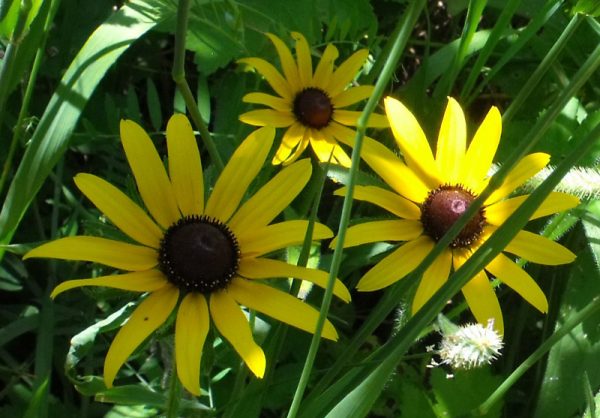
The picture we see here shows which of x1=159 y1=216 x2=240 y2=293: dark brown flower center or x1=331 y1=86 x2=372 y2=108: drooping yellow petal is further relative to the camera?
x1=331 y1=86 x2=372 y2=108: drooping yellow petal

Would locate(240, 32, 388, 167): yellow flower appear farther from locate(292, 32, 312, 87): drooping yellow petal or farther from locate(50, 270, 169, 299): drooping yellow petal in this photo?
locate(50, 270, 169, 299): drooping yellow petal

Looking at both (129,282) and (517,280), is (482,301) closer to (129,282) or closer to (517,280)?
(517,280)

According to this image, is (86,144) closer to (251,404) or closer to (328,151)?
(328,151)

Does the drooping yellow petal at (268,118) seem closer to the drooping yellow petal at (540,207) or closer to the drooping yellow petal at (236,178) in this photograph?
the drooping yellow petal at (236,178)

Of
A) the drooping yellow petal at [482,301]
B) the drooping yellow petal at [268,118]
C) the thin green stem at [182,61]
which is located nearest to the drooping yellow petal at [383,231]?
the drooping yellow petal at [482,301]

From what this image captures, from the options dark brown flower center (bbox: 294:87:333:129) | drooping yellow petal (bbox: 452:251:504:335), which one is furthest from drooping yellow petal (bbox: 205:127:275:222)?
dark brown flower center (bbox: 294:87:333:129)

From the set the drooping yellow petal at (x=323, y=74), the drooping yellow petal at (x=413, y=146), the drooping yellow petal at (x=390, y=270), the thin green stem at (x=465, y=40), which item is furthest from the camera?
the drooping yellow petal at (x=323, y=74)
